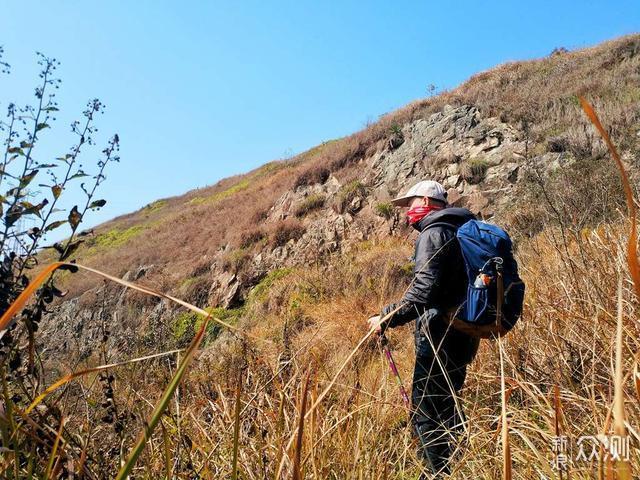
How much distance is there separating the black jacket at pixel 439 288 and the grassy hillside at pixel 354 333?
0.70 feet

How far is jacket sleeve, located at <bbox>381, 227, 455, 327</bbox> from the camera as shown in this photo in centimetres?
264

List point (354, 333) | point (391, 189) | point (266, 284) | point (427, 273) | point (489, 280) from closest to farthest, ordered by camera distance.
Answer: point (489, 280) < point (427, 273) < point (354, 333) < point (266, 284) < point (391, 189)

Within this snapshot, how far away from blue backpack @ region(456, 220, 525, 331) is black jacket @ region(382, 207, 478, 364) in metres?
0.16

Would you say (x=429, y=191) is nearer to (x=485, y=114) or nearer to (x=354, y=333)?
(x=354, y=333)

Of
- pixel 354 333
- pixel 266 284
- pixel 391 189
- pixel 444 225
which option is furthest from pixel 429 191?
pixel 391 189

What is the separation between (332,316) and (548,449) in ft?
16.2

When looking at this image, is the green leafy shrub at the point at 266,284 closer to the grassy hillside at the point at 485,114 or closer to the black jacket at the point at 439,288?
the grassy hillside at the point at 485,114

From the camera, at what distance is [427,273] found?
266cm

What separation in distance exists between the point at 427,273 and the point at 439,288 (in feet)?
0.40

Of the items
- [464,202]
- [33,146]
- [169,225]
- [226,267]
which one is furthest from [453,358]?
[169,225]

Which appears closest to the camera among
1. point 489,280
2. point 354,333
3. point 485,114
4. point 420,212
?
point 489,280

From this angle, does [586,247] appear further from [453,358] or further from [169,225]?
[169,225]

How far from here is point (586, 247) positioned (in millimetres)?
2756

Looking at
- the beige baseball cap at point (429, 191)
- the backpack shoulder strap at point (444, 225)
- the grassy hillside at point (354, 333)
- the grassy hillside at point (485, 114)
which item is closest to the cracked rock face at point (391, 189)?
the grassy hillside at point (354, 333)
